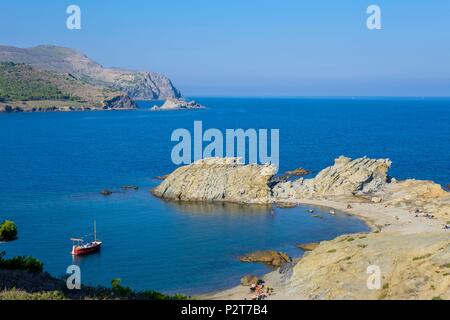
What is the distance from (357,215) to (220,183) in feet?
81.8

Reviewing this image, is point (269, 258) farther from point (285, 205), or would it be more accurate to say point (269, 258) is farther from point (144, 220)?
point (285, 205)

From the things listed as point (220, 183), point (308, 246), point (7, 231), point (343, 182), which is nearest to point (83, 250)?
point (7, 231)

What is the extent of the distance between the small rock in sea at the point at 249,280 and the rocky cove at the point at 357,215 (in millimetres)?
1071

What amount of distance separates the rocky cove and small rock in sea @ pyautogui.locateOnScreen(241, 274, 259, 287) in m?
1.07

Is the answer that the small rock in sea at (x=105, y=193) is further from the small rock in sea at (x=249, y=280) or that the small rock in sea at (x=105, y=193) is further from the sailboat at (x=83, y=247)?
the small rock in sea at (x=249, y=280)

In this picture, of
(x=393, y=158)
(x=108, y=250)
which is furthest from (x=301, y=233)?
(x=393, y=158)

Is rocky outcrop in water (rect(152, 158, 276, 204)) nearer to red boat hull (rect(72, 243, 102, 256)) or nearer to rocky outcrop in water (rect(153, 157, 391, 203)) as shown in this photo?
rocky outcrop in water (rect(153, 157, 391, 203))

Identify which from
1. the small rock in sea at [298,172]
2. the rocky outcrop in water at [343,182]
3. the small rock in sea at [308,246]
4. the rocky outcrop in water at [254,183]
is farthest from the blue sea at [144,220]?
the rocky outcrop in water at [343,182]

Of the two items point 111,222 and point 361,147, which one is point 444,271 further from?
point 361,147

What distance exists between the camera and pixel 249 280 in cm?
5234

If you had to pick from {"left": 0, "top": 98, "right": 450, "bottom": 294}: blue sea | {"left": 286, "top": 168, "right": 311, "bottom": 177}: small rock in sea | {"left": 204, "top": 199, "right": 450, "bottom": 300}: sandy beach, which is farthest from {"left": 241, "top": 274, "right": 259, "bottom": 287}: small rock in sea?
{"left": 286, "top": 168, "right": 311, "bottom": 177}: small rock in sea

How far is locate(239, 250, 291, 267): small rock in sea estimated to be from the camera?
194ft

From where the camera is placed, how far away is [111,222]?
75.2 meters

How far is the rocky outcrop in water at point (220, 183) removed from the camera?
89438 millimetres
